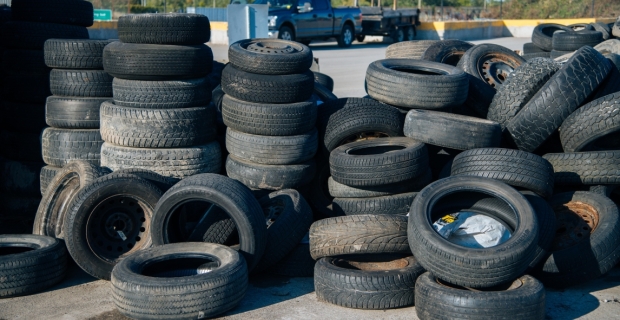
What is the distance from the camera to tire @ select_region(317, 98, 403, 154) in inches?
289

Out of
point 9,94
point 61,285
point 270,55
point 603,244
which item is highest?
point 270,55

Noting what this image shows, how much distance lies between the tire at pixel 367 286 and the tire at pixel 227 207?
59 cm

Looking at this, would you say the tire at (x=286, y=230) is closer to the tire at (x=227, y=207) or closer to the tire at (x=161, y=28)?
the tire at (x=227, y=207)

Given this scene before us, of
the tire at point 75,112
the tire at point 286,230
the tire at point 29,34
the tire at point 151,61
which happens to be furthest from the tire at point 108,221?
the tire at point 29,34

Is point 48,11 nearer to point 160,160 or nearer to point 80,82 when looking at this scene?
point 80,82

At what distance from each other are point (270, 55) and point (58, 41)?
8.32 ft

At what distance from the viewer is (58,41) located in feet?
25.6

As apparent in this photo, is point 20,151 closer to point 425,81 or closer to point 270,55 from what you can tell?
point 270,55

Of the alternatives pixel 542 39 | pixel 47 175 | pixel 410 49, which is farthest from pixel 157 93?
pixel 542 39

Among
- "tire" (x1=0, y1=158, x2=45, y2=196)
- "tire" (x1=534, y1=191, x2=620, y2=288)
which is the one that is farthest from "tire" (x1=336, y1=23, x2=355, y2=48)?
"tire" (x1=534, y1=191, x2=620, y2=288)

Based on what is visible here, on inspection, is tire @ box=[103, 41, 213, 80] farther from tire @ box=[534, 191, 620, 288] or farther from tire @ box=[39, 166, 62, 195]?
tire @ box=[534, 191, 620, 288]

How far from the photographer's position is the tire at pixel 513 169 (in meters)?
6.11

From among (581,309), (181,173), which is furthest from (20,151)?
(581,309)

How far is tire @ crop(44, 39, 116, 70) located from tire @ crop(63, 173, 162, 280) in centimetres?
206
